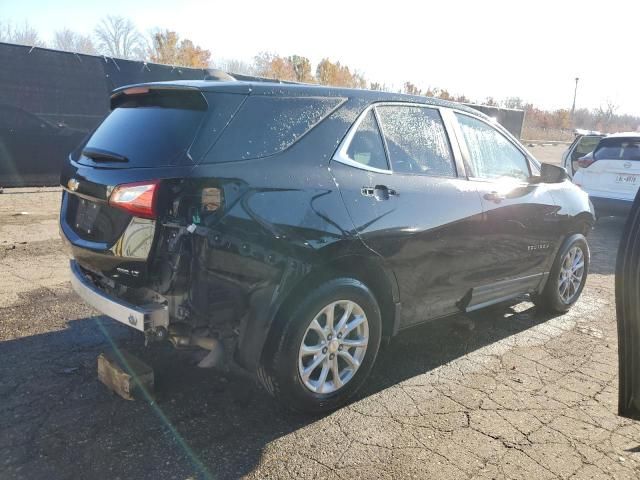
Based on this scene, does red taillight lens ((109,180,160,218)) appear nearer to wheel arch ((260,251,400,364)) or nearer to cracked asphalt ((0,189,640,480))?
wheel arch ((260,251,400,364))

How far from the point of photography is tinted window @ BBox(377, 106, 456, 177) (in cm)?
348

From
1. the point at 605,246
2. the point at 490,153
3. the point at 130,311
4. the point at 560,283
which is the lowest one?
the point at 605,246

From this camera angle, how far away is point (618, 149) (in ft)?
29.9

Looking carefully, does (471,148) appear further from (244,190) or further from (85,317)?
(85,317)

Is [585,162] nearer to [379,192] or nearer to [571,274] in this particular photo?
[571,274]

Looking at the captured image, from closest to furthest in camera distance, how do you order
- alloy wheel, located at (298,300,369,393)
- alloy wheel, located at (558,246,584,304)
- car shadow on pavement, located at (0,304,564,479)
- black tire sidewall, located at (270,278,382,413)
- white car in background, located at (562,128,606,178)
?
1. car shadow on pavement, located at (0,304,564,479)
2. black tire sidewall, located at (270,278,382,413)
3. alloy wheel, located at (298,300,369,393)
4. alloy wheel, located at (558,246,584,304)
5. white car in background, located at (562,128,606,178)

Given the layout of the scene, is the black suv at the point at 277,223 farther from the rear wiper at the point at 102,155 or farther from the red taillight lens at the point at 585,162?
the red taillight lens at the point at 585,162

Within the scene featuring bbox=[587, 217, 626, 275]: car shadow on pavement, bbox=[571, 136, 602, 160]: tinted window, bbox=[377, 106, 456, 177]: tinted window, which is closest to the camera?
bbox=[377, 106, 456, 177]: tinted window

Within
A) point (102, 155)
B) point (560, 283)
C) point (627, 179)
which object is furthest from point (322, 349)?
point (627, 179)

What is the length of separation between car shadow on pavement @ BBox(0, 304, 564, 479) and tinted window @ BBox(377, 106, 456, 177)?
145 cm

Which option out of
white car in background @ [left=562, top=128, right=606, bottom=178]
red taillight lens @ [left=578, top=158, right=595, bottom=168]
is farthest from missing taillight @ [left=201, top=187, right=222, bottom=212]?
white car in background @ [left=562, top=128, right=606, bottom=178]

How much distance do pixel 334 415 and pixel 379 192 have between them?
139 centimetres

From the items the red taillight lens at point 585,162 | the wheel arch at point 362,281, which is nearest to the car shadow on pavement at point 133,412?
the wheel arch at point 362,281

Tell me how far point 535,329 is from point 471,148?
71.4 inches
